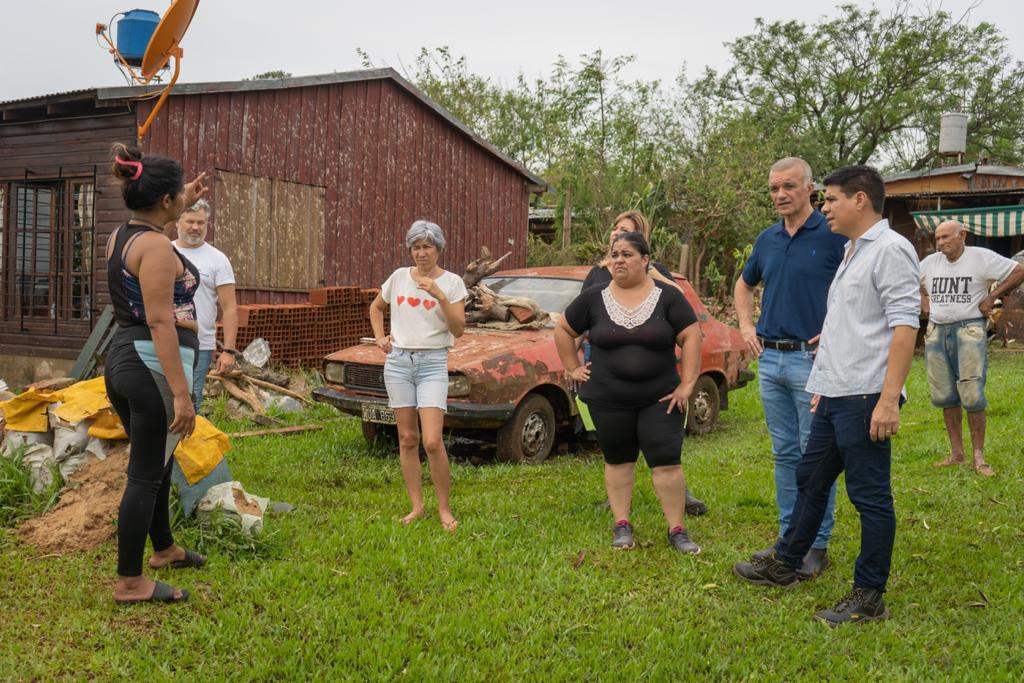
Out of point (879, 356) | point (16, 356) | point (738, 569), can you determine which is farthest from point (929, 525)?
point (16, 356)

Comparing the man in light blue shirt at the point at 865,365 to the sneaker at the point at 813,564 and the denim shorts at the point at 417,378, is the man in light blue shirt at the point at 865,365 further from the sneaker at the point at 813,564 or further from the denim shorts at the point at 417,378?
the denim shorts at the point at 417,378

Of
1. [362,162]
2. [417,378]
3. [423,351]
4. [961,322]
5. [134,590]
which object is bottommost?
[134,590]

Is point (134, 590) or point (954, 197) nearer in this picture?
point (134, 590)

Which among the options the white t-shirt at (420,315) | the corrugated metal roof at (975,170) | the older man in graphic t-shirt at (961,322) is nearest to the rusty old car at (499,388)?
the white t-shirt at (420,315)

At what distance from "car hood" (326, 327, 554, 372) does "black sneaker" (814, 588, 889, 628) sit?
3479 millimetres

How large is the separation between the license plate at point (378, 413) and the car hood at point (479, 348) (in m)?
0.41

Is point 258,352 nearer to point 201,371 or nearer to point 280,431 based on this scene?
point 280,431

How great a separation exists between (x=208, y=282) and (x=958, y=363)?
573 cm

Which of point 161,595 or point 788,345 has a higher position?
point 788,345

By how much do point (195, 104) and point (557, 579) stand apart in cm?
918

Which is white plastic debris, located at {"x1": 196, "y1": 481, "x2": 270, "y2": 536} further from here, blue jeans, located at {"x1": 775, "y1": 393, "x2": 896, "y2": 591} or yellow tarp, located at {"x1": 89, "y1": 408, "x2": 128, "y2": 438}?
blue jeans, located at {"x1": 775, "y1": 393, "x2": 896, "y2": 591}

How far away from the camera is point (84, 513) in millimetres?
4863

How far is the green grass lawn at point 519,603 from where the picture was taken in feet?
11.5

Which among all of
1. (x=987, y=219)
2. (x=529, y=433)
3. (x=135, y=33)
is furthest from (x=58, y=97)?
(x=987, y=219)
